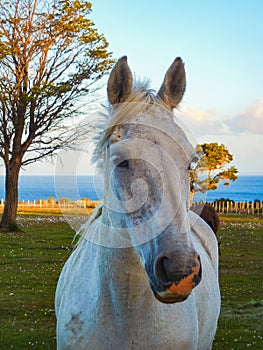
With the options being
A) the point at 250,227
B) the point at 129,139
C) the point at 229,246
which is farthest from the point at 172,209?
the point at 250,227

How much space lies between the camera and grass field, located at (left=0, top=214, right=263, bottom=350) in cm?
763

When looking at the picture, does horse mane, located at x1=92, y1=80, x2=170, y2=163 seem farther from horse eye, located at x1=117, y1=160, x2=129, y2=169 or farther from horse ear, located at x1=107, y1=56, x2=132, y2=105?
horse eye, located at x1=117, y1=160, x2=129, y2=169

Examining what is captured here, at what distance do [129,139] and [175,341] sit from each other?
1.43 m

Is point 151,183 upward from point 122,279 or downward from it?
upward

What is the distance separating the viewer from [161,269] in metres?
2.29

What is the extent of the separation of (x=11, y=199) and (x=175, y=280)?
2125cm

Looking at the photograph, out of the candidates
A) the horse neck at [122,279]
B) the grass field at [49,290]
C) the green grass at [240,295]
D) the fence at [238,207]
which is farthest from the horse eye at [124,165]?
the fence at [238,207]

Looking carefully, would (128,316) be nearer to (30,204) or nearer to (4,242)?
(4,242)

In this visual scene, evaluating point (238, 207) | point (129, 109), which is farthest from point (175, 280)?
point (238, 207)

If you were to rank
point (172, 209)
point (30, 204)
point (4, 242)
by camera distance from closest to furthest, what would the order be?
point (172, 209) < point (4, 242) < point (30, 204)

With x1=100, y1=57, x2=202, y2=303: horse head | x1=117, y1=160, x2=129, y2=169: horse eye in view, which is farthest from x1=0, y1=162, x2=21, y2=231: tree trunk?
x1=117, y1=160, x2=129, y2=169: horse eye

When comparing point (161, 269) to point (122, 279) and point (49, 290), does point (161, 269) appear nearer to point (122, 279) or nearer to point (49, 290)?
point (122, 279)

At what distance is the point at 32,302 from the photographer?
31.6 feet

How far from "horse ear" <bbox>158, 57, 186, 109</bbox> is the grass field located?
17.4 feet
